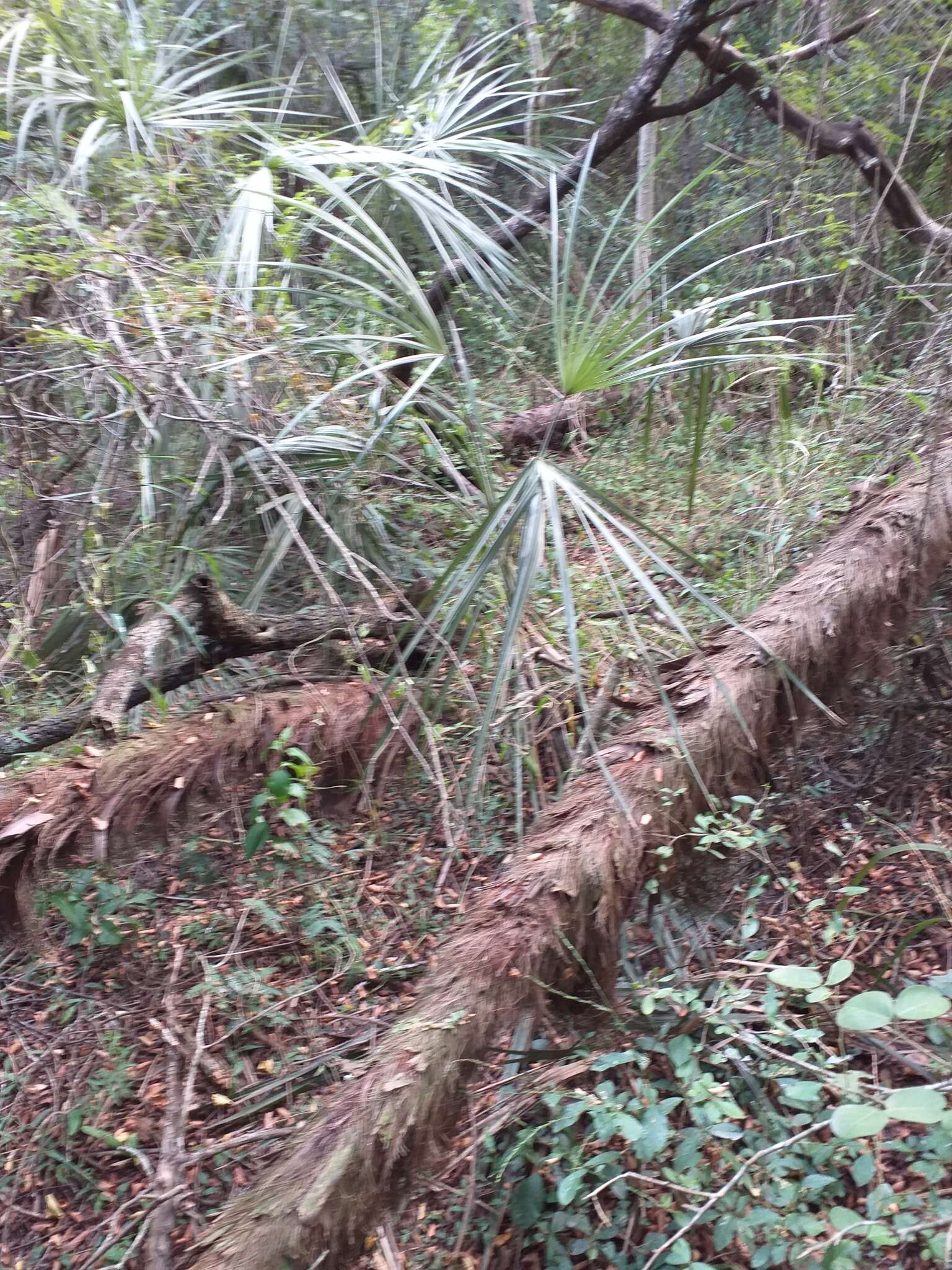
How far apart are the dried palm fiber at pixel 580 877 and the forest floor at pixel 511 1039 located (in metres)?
0.18

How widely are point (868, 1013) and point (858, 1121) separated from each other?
0.50ft

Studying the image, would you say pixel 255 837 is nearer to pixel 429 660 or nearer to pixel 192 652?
pixel 192 652

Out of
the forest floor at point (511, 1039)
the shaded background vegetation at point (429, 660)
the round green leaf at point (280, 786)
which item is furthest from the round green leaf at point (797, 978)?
the round green leaf at point (280, 786)

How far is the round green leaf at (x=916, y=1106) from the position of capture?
1171 millimetres

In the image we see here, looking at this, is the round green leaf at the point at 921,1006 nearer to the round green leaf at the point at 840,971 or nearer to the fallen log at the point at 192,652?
the round green leaf at the point at 840,971

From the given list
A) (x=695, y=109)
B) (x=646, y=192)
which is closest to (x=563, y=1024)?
(x=695, y=109)

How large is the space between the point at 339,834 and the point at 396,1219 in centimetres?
119

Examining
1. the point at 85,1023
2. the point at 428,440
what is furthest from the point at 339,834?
the point at 428,440

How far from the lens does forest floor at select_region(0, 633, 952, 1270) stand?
178 centimetres

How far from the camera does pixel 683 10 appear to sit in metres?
4.08

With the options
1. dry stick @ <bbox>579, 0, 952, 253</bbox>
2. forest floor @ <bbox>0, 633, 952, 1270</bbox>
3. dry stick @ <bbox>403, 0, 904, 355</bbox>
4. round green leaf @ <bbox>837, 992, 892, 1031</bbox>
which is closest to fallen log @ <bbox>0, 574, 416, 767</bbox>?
forest floor @ <bbox>0, 633, 952, 1270</bbox>

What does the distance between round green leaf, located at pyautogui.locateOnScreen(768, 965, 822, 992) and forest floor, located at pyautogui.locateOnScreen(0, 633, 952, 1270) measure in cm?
25

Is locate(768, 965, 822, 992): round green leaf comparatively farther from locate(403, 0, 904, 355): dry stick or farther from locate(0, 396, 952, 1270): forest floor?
locate(403, 0, 904, 355): dry stick

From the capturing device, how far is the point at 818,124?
158 inches
